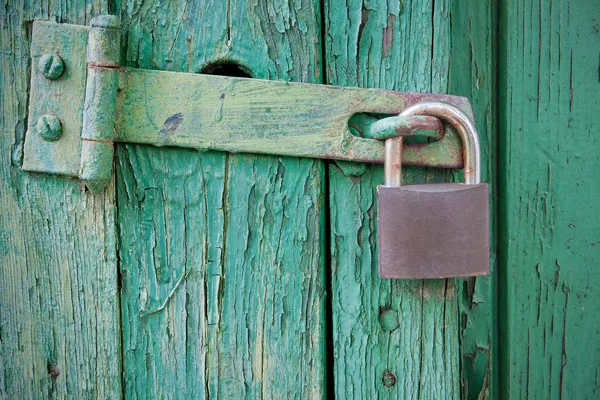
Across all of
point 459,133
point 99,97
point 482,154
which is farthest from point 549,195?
point 99,97

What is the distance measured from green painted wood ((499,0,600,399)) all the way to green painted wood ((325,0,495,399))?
0.17 meters

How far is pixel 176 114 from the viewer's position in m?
0.55

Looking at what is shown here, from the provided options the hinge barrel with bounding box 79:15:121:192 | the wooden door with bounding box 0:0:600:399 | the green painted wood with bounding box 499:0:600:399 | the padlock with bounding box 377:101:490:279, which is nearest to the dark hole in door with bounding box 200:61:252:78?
the wooden door with bounding box 0:0:600:399

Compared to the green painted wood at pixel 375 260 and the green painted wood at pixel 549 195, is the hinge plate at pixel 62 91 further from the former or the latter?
the green painted wood at pixel 549 195

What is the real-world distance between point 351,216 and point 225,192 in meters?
0.17

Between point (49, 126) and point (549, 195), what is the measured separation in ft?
2.40

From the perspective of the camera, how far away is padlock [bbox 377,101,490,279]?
20.4 inches

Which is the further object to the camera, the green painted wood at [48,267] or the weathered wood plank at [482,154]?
the weathered wood plank at [482,154]

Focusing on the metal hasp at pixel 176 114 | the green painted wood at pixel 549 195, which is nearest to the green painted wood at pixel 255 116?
the metal hasp at pixel 176 114

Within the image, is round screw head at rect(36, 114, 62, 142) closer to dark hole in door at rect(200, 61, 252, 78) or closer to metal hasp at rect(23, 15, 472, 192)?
metal hasp at rect(23, 15, 472, 192)

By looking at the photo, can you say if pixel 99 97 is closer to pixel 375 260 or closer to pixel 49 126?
pixel 49 126

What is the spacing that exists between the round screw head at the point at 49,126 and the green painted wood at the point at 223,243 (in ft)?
0.25

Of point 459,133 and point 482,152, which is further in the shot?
point 482,152

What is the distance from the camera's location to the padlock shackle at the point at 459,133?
1.76ft
